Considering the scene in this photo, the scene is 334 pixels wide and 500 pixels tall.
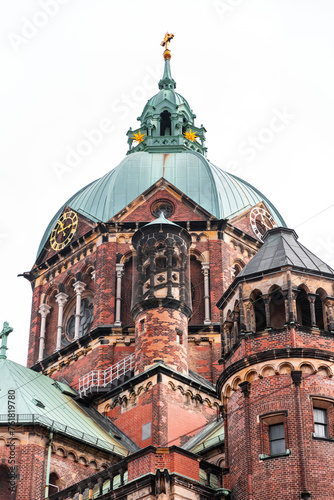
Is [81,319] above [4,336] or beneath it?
above

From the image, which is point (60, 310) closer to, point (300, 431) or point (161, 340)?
point (161, 340)

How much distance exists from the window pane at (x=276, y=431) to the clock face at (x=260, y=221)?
71.3 ft

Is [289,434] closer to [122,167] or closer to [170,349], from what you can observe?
[170,349]

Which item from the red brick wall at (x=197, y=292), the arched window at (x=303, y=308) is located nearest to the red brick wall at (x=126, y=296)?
the red brick wall at (x=197, y=292)

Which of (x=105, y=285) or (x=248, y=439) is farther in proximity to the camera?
(x=105, y=285)

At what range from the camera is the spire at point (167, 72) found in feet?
218

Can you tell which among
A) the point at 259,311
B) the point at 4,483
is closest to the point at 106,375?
the point at 4,483

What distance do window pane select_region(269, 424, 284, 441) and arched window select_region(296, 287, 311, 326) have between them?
4108 mm

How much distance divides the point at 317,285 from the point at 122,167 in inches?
884

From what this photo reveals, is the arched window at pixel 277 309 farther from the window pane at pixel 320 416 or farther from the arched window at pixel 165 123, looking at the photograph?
the arched window at pixel 165 123

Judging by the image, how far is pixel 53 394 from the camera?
44.0 m

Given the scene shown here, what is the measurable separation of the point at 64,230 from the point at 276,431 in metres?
24.6

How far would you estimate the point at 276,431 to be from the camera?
1299 inches

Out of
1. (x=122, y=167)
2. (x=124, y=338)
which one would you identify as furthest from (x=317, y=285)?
(x=122, y=167)
